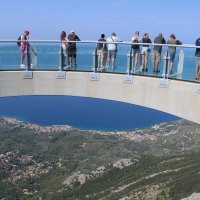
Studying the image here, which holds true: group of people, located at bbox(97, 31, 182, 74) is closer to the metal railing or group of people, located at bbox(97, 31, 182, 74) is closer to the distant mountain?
the metal railing

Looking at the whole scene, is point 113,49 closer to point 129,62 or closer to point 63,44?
point 129,62

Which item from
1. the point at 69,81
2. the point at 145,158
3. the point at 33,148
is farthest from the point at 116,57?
the point at 33,148

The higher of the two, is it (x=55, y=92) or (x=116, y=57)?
(x=116, y=57)

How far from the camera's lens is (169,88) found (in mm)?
17656

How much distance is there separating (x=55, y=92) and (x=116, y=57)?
365 cm

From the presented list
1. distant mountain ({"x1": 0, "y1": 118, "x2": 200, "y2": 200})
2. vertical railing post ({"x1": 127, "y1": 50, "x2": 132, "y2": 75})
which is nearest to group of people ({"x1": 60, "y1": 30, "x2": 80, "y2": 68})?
vertical railing post ({"x1": 127, "y1": 50, "x2": 132, "y2": 75})

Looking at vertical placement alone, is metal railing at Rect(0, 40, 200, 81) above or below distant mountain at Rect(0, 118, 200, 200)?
above

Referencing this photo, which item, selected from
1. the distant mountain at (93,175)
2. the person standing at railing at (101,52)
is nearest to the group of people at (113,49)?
the person standing at railing at (101,52)

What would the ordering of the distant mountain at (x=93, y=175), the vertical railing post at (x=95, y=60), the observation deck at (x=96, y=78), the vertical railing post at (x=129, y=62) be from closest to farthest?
the observation deck at (x=96, y=78), the vertical railing post at (x=129, y=62), the vertical railing post at (x=95, y=60), the distant mountain at (x=93, y=175)

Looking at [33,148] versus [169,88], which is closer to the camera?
[169,88]

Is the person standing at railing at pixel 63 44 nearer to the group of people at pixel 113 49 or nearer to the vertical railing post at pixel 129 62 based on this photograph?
the group of people at pixel 113 49

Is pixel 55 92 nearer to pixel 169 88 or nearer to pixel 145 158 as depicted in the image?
pixel 169 88

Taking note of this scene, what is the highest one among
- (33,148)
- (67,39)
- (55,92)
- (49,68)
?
(67,39)

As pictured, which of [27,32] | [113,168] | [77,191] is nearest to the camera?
[27,32]
